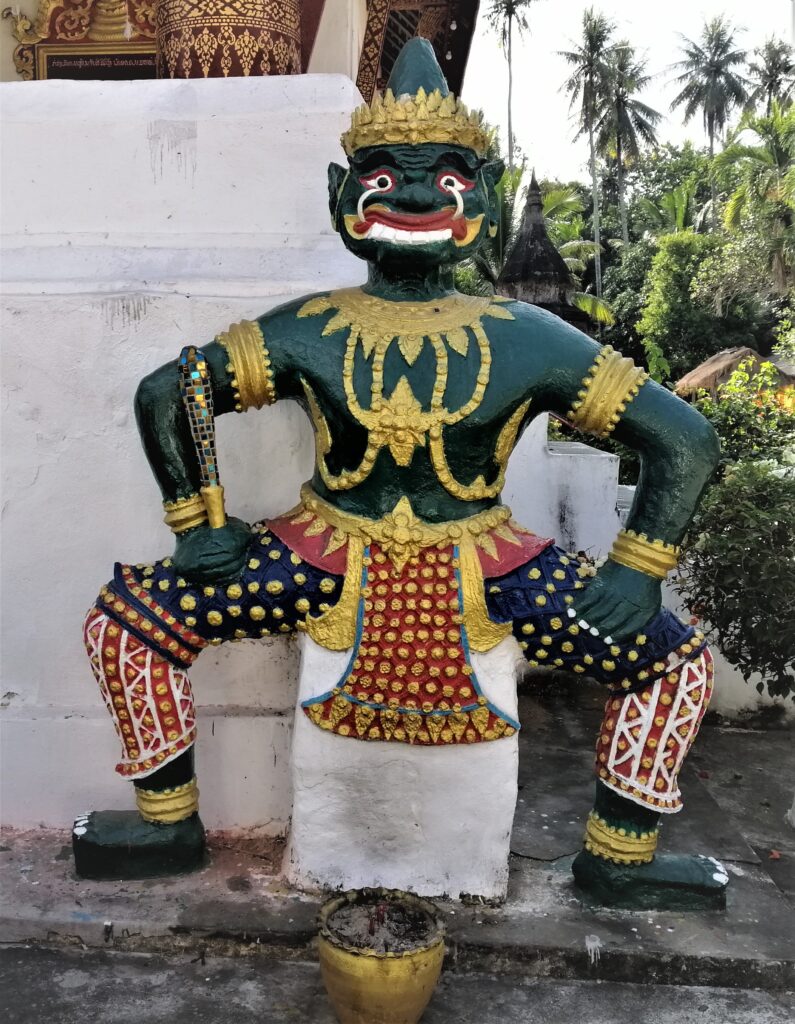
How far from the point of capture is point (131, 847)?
9.45 ft

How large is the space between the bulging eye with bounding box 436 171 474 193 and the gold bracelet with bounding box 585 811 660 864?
5.75ft

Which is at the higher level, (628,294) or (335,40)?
(335,40)

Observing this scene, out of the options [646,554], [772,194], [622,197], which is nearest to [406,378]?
[646,554]

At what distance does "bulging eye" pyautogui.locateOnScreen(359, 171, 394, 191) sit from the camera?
8.38ft

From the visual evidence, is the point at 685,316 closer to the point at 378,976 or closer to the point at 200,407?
the point at 200,407

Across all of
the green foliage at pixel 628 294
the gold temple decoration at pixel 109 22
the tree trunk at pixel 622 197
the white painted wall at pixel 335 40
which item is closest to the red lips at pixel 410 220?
the white painted wall at pixel 335 40

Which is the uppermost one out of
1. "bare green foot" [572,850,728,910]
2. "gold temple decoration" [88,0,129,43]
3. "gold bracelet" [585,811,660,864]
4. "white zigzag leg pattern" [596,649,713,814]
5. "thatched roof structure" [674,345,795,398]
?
"gold temple decoration" [88,0,129,43]

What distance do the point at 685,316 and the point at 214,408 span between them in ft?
67.1

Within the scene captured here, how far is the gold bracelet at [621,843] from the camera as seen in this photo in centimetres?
280

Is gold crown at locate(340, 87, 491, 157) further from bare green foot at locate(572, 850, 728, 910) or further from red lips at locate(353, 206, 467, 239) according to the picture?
bare green foot at locate(572, 850, 728, 910)

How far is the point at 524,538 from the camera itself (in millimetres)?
2727

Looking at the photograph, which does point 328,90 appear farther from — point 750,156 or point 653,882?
point 750,156

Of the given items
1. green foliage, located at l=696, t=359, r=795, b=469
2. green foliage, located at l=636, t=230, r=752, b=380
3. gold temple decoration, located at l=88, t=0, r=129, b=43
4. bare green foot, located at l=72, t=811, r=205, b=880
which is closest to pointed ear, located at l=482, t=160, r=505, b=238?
bare green foot, located at l=72, t=811, r=205, b=880

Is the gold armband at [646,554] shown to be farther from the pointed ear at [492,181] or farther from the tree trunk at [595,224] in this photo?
the tree trunk at [595,224]
